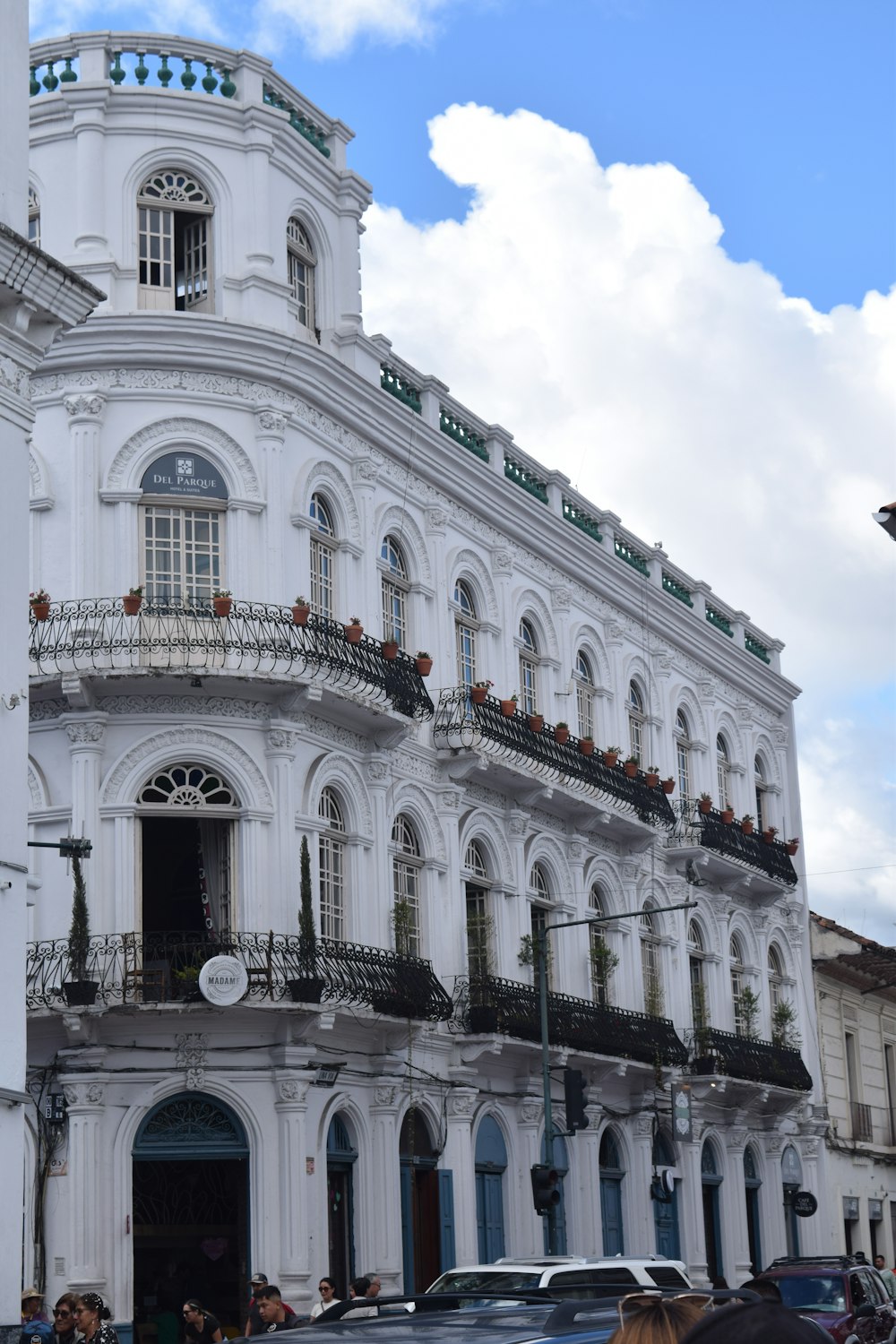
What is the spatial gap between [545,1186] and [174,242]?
47.1 ft

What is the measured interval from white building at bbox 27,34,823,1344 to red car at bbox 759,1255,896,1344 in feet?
20.7

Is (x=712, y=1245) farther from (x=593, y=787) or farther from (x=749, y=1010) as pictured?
(x=593, y=787)

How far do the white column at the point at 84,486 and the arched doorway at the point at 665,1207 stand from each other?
53.8 feet

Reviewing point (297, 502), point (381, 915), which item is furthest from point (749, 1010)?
point (297, 502)

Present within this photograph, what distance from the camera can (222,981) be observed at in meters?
25.4

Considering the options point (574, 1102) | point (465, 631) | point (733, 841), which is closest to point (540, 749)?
point (465, 631)

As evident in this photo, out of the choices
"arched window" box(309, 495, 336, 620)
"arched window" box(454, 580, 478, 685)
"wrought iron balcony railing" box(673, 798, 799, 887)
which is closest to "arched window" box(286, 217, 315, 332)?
"arched window" box(309, 495, 336, 620)

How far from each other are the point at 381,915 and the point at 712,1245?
48.5 ft

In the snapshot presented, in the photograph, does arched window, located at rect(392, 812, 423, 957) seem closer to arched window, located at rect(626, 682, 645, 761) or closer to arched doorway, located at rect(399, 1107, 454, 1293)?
arched doorway, located at rect(399, 1107, 454, 1293)

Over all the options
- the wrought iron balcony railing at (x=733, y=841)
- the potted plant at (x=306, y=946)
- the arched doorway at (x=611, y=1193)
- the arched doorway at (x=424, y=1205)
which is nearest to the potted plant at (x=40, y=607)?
the potted plant at (x=306, y=946)

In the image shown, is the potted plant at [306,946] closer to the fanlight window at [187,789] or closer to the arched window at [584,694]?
the fanlight window at [187,789]

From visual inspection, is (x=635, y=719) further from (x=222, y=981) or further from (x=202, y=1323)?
(x=202, y=1323)

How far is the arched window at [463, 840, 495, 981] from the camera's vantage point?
32.3m

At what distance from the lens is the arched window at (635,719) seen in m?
40.7
